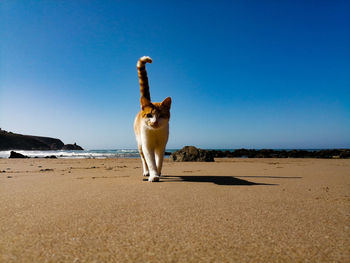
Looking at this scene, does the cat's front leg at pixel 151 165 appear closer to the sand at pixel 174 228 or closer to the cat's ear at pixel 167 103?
the cat's ear at pixel 167 103

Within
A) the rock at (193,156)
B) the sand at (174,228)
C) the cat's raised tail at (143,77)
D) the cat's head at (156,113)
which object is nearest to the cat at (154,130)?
the cat's head at (156,113)

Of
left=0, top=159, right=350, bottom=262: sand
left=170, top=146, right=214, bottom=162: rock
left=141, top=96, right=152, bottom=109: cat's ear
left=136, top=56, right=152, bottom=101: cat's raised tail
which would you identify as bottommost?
left=0, top=159, right=350, bottom=262: sand

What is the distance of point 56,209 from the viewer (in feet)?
5.40

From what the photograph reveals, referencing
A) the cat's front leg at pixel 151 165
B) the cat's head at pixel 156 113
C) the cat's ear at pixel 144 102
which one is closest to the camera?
the cat's front leg at pixel 151 165

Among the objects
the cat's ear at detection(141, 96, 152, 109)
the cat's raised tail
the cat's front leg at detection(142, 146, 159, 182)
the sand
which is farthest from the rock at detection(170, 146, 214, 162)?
the sand

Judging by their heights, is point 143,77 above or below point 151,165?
above

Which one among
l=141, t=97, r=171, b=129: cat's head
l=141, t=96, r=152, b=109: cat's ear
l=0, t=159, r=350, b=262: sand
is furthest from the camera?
l=141, t=96, r=152, b=109: cat's ear

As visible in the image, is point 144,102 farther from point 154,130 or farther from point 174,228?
point 174,228

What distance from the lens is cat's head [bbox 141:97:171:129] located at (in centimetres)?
331

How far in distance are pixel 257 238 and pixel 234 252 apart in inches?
8.6

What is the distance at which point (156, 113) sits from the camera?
332 centimetres

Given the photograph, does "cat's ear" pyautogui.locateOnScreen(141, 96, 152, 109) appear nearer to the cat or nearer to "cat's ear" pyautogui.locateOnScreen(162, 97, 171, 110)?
the cat

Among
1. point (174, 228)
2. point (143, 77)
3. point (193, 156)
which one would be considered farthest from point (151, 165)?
point (193, 156)

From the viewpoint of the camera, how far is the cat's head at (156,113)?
331cm
